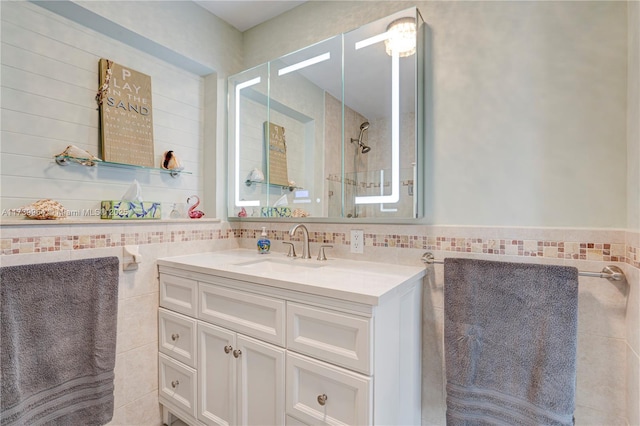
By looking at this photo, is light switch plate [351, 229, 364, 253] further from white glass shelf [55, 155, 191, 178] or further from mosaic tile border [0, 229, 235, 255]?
white glass shelf [55, 155, 191, 178]

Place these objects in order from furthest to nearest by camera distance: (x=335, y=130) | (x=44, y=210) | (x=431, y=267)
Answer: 1. (x=335, y=130)
2. (x=431, y=267)
3. (x=44, y=210)

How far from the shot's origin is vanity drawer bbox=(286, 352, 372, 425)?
0.97 meters

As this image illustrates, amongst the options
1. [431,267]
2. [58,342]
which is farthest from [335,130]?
[58,342]

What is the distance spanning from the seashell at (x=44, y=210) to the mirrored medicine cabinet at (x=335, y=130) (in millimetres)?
944

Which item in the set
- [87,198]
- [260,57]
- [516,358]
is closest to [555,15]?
[516,358]

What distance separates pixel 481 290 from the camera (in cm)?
116

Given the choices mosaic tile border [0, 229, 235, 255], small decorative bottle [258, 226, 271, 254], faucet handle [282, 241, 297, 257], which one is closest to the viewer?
mosaic tile border [0, 229, 235, 255]

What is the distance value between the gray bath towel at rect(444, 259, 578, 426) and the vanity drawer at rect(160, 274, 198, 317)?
1189mm

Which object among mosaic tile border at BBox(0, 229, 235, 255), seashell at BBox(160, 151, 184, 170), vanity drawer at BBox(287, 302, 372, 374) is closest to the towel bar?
vanity drawer at BBox(287, 302, 372, 374)

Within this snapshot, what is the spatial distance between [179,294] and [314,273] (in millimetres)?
782

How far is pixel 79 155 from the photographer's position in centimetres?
142

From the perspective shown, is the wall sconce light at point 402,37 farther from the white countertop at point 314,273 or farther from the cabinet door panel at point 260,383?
the cabinet door panel at point 260,383

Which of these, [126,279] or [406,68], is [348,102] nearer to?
[406,68]

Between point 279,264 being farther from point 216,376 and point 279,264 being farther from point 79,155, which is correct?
point 79,155
